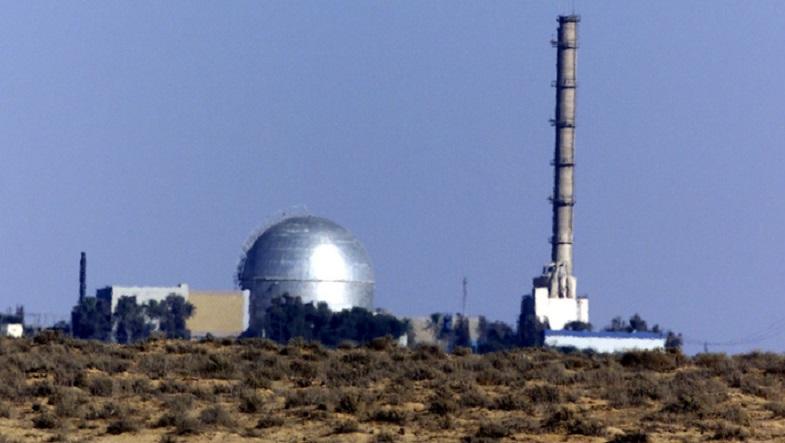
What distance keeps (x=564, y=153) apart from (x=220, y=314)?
26983 mm

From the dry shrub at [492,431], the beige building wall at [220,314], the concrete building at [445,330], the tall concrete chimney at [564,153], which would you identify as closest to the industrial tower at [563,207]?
the tall concrete chimney at [564,153]

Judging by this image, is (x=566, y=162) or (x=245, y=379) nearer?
(x=245, y=379)

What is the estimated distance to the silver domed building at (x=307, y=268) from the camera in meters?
148

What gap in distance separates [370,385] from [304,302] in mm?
109218

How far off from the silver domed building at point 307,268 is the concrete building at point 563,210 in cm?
1321

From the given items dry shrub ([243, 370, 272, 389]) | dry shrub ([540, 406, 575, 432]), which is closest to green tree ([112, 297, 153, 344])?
dry shrub ([243, 370, 272, 389])

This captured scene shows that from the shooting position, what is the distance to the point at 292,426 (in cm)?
3381

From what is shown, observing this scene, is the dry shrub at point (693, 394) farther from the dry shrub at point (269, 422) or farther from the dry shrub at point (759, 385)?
the dry shrub at point (269, 422)

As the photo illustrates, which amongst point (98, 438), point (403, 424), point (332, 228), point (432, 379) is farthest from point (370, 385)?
point (332, 228)

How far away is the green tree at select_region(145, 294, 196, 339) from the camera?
144 m

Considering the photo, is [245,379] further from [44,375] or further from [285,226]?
[285,226]

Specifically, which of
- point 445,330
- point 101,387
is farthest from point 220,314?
point 101,387

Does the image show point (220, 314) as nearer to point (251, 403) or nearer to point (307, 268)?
point (307, 268)

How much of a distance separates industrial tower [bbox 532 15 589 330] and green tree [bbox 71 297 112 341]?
3059 cm
